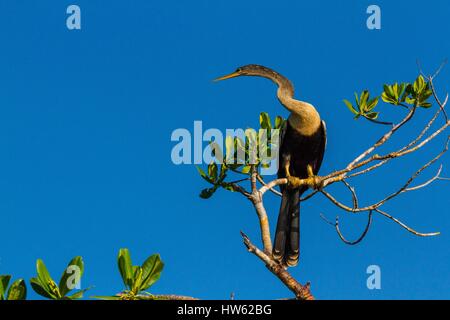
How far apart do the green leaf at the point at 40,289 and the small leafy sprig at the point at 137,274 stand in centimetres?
31

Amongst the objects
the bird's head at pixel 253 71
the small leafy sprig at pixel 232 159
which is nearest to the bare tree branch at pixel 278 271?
the small leafy sprig at pixel 232 159

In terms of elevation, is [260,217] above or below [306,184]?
below

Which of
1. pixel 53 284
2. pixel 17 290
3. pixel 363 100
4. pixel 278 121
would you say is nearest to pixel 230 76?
pixel 278 121

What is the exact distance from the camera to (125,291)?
3.23 metres

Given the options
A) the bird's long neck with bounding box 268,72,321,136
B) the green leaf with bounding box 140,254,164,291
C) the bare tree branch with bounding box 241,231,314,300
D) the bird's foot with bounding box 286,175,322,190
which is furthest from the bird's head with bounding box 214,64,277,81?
the green leaf with bounding box 140,254,164,291

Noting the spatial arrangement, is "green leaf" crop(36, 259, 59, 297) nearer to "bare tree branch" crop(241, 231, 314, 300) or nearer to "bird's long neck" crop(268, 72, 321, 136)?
"bare tree branch" crop(241, 231, 314, 300)

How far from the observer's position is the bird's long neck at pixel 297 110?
5984mm

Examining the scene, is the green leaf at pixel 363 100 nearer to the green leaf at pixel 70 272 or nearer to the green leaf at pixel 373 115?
the green leaf at pixel 373 115

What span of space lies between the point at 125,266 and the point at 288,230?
8.66ft
